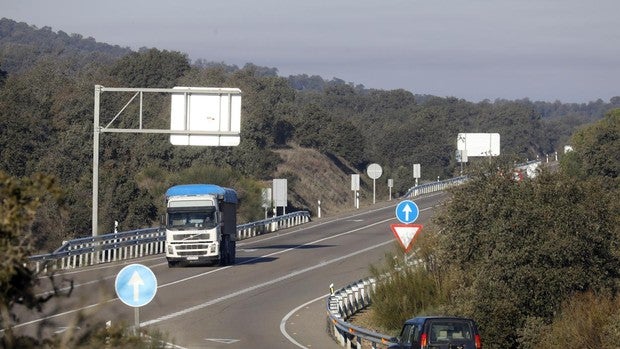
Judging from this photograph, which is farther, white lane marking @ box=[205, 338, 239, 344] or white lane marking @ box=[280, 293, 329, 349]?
white lane marking @ box=[280, 293, 329, 349]

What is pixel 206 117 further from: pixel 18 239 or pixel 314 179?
pixel 314 179

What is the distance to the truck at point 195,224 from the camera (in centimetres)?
3653

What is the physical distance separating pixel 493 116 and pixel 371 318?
462ft

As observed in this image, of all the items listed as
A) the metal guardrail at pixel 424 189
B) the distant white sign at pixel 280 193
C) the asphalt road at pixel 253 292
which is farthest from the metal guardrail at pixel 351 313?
the metal guardrail at pixel 424 189

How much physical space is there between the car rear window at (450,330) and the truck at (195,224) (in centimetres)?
2087

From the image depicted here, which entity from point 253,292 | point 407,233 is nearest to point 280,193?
point 253,292

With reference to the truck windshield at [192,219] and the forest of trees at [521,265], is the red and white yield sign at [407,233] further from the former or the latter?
the truck windshield at [192,219]

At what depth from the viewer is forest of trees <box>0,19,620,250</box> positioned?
182 ft

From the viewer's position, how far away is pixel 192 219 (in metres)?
36.7

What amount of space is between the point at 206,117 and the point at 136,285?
21.0 meters

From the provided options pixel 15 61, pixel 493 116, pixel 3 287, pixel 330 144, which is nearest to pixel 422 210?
pixel 330 144

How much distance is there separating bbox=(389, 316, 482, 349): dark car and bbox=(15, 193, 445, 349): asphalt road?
3.88m

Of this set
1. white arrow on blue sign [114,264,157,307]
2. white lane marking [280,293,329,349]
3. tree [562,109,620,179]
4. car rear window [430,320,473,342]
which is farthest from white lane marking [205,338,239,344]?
tree [562,109,620,179]

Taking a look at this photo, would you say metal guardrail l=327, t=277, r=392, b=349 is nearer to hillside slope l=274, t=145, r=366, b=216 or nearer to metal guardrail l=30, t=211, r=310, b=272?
metal guardrail l=30, t=211, r=310, b=272
